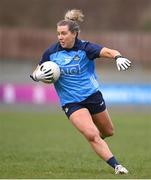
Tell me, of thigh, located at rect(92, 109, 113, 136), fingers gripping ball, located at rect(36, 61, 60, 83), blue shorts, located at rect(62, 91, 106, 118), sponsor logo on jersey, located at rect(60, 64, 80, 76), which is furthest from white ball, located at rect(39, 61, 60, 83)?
thigh, located at rect(92, 109, 113, 136)

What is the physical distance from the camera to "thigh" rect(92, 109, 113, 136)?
32.2ft

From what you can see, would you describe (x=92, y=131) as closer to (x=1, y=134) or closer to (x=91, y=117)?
(x=91, y=117)

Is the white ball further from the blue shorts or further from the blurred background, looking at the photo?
the blurred background

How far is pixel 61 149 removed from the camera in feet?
45.9

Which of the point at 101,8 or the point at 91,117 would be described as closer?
the point at 91,117

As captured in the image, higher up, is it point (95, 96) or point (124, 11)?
point (95, 96)

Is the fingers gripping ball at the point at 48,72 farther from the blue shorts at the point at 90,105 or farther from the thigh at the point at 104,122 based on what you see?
the thigh at the point at 104,122

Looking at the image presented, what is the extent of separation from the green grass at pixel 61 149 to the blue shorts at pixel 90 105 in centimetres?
84

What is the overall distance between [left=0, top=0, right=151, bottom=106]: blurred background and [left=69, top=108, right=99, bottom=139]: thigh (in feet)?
60.6

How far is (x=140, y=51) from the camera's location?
1347 inches

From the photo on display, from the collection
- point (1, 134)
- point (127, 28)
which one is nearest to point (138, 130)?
point (1, 134)

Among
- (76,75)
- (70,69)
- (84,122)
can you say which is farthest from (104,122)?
(70,69)

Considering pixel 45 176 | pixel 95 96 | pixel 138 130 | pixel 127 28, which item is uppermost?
pixel 95 96

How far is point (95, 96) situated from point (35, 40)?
25814mm
